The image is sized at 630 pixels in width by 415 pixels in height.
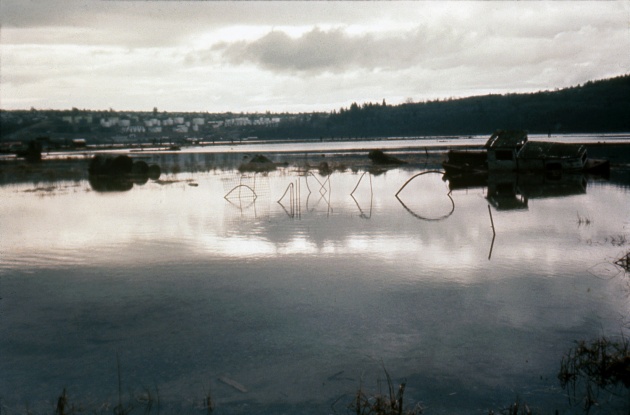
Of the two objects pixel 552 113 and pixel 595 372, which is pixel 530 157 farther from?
pixel 552 113

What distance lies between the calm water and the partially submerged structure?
2076 cm

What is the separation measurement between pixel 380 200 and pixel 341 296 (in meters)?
15.4

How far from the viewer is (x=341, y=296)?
10562 mm

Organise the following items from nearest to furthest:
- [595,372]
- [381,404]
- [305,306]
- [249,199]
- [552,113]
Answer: [381,404]
[595,372]
[305,306]
[249,199]
[552,113]

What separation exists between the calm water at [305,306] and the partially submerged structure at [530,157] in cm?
2076

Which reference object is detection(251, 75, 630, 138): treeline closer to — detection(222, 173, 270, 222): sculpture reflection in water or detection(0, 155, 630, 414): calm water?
detection(222, 173, 270, 222): sculpture reflection in water

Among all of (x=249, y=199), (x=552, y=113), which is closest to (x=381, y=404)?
(x=249, y=199)

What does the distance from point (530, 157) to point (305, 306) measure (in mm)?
34573

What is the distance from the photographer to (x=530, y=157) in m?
39.8

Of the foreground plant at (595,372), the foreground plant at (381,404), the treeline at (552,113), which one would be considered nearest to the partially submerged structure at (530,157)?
the foreground plant at (595,372)

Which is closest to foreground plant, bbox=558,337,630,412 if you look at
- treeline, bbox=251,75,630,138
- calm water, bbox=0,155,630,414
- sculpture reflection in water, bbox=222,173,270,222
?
calm water, bbox=0,155,630,414

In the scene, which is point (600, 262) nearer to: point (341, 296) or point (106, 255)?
point (341, 296)

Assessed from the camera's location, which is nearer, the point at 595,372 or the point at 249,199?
the point at 595,372

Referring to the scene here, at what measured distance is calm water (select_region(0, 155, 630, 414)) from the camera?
700cm
